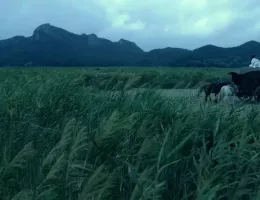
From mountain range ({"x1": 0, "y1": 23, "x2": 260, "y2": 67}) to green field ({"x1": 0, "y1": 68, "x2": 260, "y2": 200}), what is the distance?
77182mm

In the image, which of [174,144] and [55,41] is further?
[55,41]

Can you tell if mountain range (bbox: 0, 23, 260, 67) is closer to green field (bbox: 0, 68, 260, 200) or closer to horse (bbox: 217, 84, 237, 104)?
horse (bbox: 217, 84, 237, 104)

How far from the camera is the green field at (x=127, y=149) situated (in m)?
3.28

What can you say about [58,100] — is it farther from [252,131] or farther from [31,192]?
[31,192]

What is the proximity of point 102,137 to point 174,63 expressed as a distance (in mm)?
88507

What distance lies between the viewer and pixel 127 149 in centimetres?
434

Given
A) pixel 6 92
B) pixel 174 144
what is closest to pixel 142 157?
pixel 174 144

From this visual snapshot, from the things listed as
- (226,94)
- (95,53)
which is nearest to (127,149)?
(226,94)

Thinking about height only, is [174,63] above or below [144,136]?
below

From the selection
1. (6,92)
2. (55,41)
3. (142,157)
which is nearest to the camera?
(142,157)

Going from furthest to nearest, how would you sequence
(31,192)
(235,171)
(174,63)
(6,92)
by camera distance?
(174,63)
(6,92)
(235,171)
(31,192)

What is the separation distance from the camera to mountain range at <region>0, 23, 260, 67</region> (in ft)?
296

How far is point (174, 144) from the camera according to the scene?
4.10 meters

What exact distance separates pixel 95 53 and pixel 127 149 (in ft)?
353
